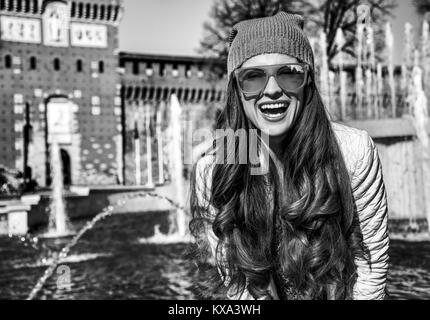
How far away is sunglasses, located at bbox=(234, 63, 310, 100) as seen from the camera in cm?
97

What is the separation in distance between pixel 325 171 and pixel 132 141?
19.3 m

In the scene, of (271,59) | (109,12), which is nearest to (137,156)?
(109,12)

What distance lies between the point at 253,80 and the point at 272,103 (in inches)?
2.0

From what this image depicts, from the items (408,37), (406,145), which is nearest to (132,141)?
(408,37)

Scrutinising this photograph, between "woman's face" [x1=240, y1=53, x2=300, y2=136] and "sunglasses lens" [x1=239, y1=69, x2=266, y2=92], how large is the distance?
13mm

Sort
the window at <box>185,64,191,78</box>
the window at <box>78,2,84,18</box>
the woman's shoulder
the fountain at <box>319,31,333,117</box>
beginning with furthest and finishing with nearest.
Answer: the window at <box>185,64,191,78</box>, the window at <box>78,2,84,18</box>, the fountain at <box>319,31,333,117</box>, the woman's shoulder

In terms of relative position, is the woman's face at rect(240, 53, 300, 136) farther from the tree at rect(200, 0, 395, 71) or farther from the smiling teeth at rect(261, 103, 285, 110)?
the tree at rect(200, 0, 395, 71)

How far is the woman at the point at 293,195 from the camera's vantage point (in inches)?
37.8

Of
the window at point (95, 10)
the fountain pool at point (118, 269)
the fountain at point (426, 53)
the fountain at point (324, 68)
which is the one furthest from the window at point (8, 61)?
the fountain pool at point (118, 269)

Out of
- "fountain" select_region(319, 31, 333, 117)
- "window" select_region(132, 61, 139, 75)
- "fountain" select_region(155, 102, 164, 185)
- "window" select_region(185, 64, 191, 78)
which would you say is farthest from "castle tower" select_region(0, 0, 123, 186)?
"fountain" select_region(319, 31, 333, 117)

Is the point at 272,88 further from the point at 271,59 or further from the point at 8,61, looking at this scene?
the point at 8,61

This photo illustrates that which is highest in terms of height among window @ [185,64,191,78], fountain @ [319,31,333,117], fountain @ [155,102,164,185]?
window @ [185,64,191,78]
